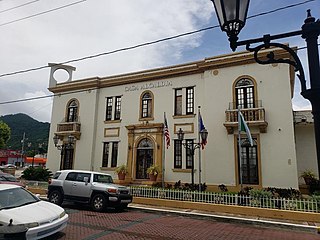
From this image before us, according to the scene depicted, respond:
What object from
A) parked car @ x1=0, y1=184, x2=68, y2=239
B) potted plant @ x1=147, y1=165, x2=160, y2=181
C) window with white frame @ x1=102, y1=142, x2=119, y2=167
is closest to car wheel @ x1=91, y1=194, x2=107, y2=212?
parked car @ x1=0, y1=184, x2=68, y2=239

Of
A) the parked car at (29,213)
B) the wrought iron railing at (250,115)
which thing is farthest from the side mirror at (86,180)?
the wrought iron railing at (250,115)

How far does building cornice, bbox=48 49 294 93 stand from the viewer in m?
16.9

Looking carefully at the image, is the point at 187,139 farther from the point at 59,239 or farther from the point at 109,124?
the point at 59,239

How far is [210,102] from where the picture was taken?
683 inches

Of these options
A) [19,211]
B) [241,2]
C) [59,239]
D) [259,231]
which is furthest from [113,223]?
[241,2]

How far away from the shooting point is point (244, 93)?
661 inches

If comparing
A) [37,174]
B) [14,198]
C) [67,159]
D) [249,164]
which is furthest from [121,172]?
[14,198]

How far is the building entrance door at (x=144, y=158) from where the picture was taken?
19.4 m

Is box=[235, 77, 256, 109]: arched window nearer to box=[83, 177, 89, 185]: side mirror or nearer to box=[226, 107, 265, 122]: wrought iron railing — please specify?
box=[226, 107, 265, 122]: wrought iron railing

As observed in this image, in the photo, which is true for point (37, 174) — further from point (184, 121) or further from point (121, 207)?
point (184, 121)

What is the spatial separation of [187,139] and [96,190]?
8221mm

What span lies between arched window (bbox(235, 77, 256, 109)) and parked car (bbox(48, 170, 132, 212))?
30.0 feet

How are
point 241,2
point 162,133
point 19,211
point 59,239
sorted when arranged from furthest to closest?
1. point 162,133
2. point 59,239
3. point 19,211
4. point 241,2

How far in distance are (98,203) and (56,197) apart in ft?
8.00
